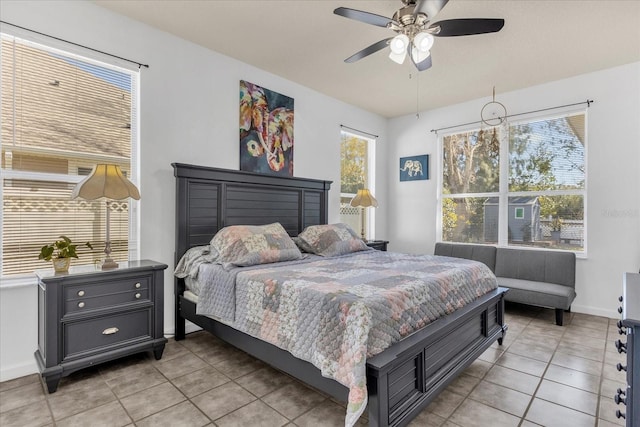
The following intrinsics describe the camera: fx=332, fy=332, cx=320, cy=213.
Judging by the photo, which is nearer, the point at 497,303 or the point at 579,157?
the point at 497,303

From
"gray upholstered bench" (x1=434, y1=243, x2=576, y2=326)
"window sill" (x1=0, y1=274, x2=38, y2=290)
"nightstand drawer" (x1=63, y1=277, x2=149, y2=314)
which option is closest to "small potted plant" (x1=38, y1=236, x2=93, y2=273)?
"nightstand drawer" (x1=63, y1=277, x2=149, y2=314)

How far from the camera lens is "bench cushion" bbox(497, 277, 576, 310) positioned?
338 centimetres

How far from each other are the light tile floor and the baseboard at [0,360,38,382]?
0.05 metres

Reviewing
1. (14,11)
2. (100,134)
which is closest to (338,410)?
(100,134)

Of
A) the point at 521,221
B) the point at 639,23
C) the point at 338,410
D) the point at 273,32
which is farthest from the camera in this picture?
the point at 521,221

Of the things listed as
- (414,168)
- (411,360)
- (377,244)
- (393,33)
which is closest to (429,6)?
(393,33)

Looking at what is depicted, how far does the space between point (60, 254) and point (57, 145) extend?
0.89 m

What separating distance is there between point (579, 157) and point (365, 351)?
3931 mm

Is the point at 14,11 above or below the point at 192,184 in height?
above

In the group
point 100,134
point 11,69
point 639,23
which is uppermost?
point 639,23

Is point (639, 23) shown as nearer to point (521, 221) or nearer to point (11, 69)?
point (521, 221)

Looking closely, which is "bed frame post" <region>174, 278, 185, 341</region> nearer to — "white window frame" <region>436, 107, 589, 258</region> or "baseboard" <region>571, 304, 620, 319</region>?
"white window frame" <region>436, 107, 589, 258</region>

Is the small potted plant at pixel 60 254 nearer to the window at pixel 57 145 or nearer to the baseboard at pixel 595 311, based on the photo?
the window at pixel 57 145

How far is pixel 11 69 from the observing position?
2354mm
